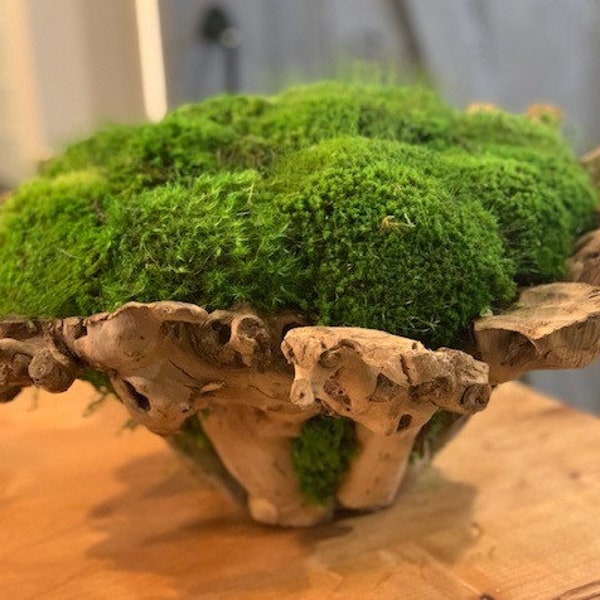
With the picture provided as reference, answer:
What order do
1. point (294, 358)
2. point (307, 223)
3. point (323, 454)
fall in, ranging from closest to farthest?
point (294, 358) → point (307, 223) → point (323, 454)

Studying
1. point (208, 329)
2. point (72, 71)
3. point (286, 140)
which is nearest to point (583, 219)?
point (286, 140)

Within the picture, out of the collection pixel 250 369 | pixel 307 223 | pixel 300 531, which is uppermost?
pixel 307 223

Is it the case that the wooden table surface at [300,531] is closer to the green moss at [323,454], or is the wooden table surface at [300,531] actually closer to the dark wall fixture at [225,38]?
the green moss at [323,454]

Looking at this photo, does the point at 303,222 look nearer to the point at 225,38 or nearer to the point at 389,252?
the point at 389,252

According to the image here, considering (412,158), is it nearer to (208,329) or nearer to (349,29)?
(208,329)

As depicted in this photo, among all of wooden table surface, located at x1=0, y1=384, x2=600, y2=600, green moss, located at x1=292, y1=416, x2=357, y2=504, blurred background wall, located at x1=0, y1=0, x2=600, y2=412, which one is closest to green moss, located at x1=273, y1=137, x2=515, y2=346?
green moss, located at x1=292, y1=416, x2=357, y2=504

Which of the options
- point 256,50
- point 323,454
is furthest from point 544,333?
point 256,50

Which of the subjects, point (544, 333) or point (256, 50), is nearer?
point (544, 333)

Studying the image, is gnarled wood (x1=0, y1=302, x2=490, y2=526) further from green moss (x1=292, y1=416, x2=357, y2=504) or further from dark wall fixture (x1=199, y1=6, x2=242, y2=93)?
dark wall fixture (x1=199, y1=6, x2=242, y2=93)
